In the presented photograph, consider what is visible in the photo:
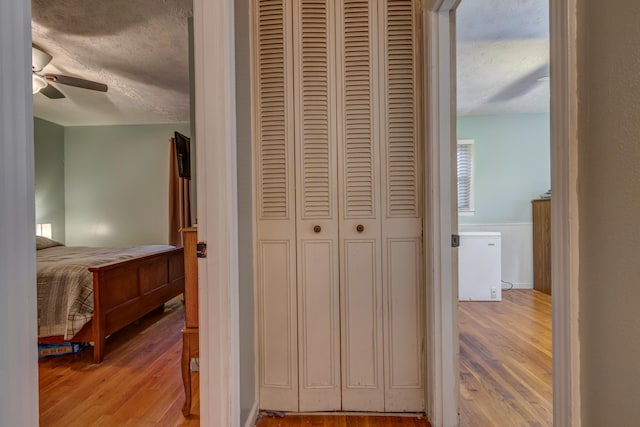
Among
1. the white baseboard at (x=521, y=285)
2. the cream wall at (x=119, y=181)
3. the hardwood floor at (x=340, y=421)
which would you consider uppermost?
the cream wall at (x=119, y=181)

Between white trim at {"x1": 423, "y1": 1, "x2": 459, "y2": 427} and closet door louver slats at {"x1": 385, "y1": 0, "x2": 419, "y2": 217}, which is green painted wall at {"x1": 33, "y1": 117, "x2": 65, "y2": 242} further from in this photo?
white trim at {"x1": 423, "y1": 1, "x2": 459, "y2": 427}

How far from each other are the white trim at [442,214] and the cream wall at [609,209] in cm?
91

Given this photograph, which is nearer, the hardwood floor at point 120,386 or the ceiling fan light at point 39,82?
the hardwood floor at point 120,386

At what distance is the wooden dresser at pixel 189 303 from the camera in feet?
5.21

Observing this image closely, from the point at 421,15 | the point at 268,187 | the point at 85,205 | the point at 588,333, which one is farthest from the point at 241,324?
the point at 85,205

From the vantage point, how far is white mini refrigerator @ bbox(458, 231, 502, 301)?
3.67m

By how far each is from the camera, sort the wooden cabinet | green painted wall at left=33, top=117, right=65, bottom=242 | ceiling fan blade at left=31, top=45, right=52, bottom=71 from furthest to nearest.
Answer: green painted wall at left=33, top=117, right=65, bottom=242
the wooden cabinet
ceiling fan blade at left=31, top=45, right=52, bottom=71

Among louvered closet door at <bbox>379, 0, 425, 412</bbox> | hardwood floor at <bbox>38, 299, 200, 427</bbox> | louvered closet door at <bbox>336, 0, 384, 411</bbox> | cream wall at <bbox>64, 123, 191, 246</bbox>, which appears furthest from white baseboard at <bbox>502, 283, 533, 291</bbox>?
cream wall at <bbox>64, 123, 191, 246</bbox>

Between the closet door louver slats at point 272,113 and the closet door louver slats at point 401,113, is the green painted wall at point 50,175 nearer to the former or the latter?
the closet door louver slats at point 272,113

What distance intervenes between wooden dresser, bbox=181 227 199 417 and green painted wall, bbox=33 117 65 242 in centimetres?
447

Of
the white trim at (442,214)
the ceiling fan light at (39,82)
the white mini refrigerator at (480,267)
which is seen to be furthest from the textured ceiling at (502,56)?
the ceiling fan light at (39,82)

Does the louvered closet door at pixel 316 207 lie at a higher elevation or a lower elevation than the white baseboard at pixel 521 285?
higher

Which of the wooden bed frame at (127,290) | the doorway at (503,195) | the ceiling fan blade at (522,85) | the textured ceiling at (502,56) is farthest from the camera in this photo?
the ceiling fan blade at (522,85)

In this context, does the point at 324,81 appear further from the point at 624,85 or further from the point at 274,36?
the point at 624,85
